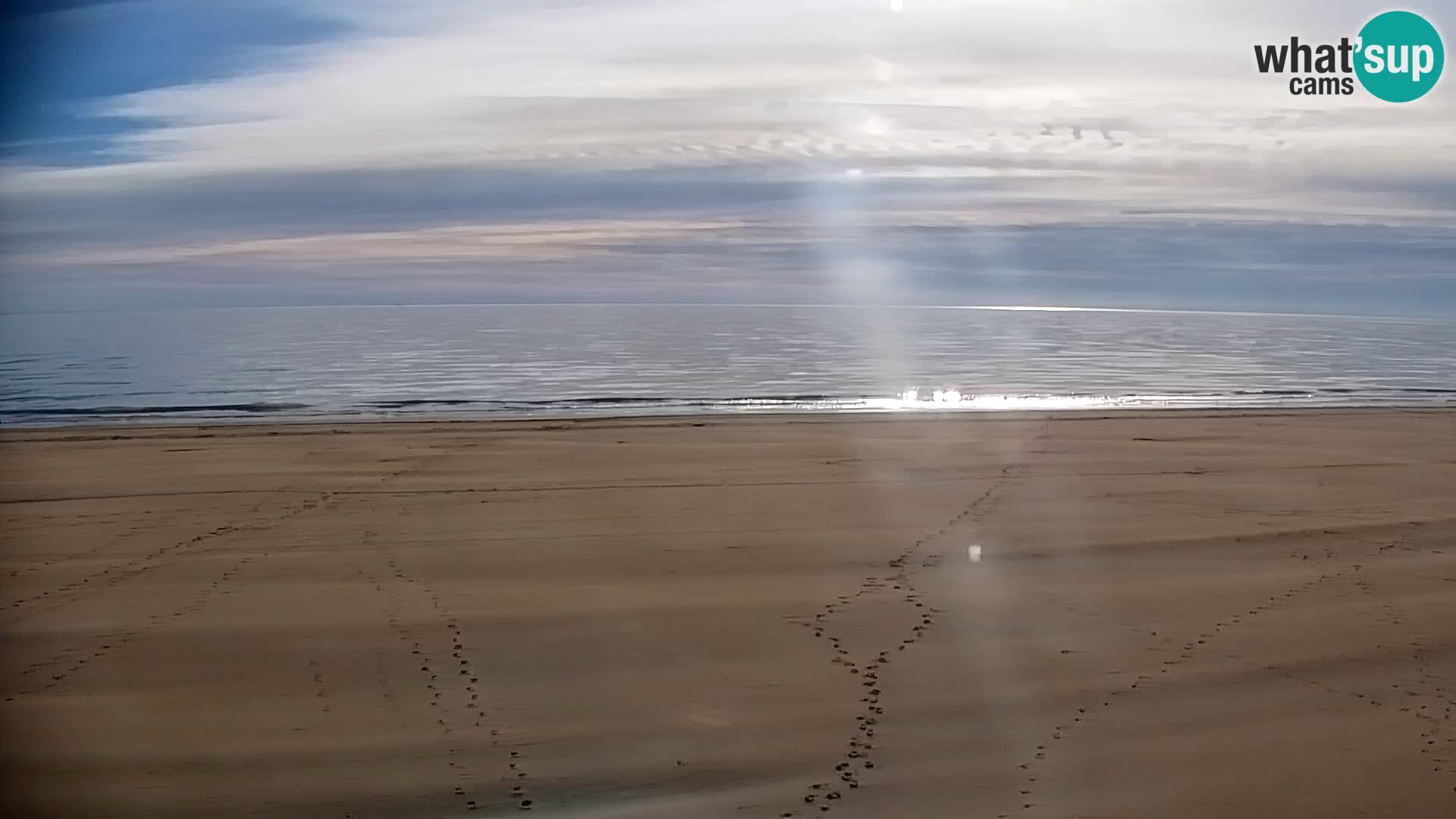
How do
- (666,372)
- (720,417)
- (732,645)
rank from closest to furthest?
(732,645)
(720,417)
(666,372)

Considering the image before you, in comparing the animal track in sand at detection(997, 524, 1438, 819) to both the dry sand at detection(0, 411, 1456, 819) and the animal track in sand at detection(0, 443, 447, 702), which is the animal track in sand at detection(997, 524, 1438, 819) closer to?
the dry sand at detection(0, 411, 1456, 819)

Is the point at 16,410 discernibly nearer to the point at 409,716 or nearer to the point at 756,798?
the point at 409,716

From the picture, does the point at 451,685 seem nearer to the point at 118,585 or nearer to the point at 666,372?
the point at 118,585

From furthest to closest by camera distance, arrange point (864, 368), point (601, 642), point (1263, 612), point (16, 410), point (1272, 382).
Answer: point (864, 368), point (1272, 382), point (16, 410), point (1263, 612), point (601, 642)

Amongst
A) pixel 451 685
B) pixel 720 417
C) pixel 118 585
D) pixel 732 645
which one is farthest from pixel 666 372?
pixel 451 685

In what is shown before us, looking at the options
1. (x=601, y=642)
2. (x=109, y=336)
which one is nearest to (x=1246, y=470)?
(x=601, y=642)

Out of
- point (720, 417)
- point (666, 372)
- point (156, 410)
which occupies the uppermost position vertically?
point (156, 410)
